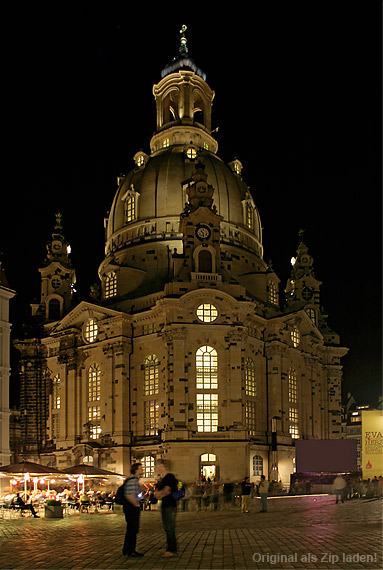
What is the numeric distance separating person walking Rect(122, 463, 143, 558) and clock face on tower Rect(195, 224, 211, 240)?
56.7 meters

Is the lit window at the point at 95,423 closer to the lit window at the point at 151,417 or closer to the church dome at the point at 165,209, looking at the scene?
the lit window at the point at 151,417

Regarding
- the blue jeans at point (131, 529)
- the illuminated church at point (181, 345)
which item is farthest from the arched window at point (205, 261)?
the blue jeans at point (131, 529)

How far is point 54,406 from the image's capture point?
272ft

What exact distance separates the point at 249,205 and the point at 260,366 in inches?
836

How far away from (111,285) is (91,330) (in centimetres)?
697

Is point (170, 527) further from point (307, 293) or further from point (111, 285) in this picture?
point (307, 293)

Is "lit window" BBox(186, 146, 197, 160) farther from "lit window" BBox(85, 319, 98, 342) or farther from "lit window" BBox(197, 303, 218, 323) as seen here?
"lit window" BBox(197, 303, 218, 323)

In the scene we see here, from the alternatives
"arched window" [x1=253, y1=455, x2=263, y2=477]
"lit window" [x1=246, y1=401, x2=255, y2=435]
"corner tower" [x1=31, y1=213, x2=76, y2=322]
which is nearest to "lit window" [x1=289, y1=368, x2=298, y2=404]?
"lit window" [x1=246, y1=401, x2=255, y2=435]

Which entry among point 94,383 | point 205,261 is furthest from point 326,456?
point 94,383

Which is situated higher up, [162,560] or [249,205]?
[249,205]

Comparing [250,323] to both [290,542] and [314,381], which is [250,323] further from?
[290,542]

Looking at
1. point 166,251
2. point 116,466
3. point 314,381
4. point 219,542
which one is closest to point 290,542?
point 219,542

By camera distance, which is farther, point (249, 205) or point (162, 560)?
point (249, 205)

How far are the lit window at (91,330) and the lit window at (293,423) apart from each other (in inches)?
903
